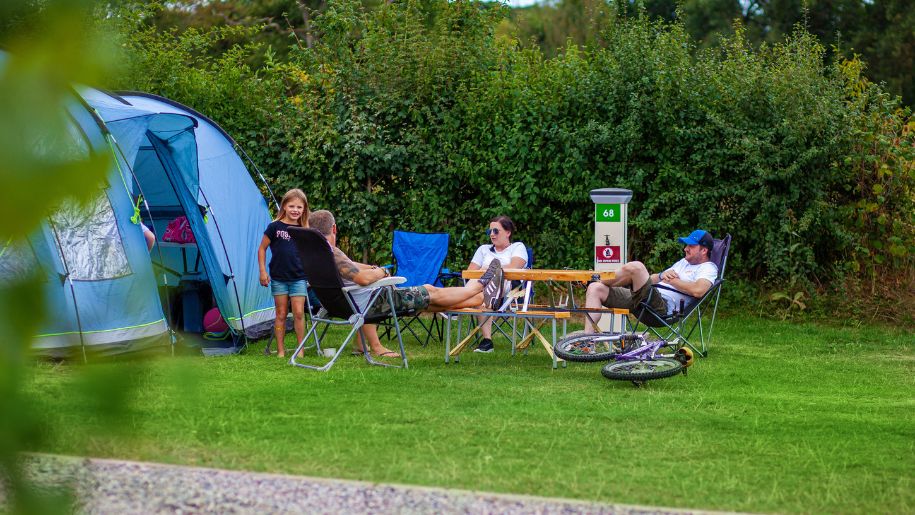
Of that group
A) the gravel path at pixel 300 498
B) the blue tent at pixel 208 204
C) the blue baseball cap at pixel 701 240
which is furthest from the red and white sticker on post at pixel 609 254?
the gravel path at pixel 300 498

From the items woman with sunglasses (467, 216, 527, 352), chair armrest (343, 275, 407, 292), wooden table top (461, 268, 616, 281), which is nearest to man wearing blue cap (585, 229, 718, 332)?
wooden table top (461, 268, 616, 281)

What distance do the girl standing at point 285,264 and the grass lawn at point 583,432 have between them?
526mm

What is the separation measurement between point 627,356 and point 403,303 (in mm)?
1610

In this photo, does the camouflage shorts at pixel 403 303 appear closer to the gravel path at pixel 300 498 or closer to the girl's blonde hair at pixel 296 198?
the girl's blonde hair at pixel 296 198

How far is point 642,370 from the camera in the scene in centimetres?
633

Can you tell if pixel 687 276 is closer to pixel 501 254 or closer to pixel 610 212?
pixel 610 212

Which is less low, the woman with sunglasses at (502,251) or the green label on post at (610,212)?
the green label on post at (610,212)

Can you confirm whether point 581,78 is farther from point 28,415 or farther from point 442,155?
point 28,415

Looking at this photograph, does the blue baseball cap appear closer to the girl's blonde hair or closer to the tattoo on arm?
the tattoo on arm

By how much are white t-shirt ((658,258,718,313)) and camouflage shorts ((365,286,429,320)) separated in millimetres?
1612

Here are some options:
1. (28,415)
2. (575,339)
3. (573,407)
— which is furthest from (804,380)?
(28,415)

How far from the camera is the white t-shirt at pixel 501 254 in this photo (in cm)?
845

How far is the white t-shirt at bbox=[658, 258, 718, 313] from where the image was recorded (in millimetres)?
7582

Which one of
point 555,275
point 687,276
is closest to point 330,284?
point 555,275
